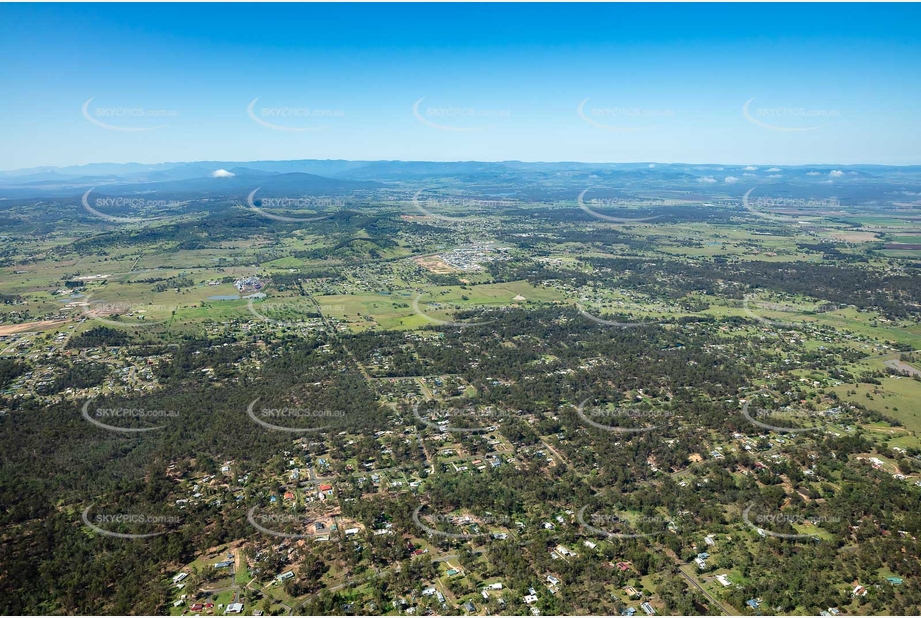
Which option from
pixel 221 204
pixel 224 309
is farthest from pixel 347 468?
pixel 221 204

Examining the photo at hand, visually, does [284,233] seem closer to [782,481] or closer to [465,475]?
[465,475]

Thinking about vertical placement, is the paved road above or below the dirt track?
below

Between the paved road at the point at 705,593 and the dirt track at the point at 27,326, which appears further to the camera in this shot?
the dirt track at the point at 27,326

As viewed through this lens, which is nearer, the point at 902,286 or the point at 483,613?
the point at 483,613

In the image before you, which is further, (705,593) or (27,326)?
(27,326)

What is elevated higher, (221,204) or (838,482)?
(221,204)

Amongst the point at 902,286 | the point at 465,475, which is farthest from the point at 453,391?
the point at 902,286

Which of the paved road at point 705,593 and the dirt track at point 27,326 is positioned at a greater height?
the dirt track at point 27,326

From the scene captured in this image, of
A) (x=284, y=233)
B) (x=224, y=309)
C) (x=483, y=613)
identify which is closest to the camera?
(x=483, y=613)

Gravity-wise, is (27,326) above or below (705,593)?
above

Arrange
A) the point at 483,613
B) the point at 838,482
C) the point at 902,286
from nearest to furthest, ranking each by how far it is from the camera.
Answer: the point at 483,613 < the point at 838,482 < the point at 902,286

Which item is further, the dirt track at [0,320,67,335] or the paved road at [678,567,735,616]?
the dirt track at [0,320,67,335]
